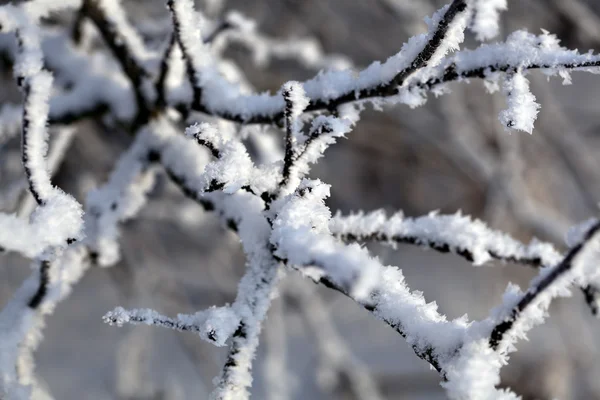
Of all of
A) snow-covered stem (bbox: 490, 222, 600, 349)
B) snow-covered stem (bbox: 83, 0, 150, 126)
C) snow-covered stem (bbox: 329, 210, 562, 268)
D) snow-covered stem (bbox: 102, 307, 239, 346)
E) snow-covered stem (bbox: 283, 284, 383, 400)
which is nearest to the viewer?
snow-covered stem (bbox: 490, 222, 600, 349)

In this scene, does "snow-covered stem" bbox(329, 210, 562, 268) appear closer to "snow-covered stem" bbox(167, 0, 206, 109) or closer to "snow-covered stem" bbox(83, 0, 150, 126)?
"snow-covered stem" bbox(167, 0, 206, 109)

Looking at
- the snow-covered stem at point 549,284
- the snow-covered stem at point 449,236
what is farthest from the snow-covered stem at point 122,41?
the snow-covered stem at point 549,284

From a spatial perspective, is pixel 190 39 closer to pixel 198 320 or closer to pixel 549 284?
pixel 198 320

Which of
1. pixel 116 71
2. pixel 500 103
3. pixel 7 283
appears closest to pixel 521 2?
pixel 500 103

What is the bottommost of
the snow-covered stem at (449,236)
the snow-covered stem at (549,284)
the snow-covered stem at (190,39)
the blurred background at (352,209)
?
the snow-covered stem at (549,284)

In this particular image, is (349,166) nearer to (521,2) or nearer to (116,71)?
(521,2)

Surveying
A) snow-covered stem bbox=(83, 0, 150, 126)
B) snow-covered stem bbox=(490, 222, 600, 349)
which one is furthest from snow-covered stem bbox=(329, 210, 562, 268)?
snow-covered stem bbox=(83, 0, 150, 126)

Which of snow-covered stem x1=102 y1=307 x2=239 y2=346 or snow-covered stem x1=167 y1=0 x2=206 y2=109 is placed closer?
snow-covered stem x1=102 y1=307 x2=239 y2=346

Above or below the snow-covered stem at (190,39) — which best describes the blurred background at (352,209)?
above

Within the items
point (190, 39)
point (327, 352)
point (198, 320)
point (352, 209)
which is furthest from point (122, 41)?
point (352, 209)

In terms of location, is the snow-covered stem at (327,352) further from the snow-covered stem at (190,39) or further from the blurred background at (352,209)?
the snow-covered stem at (190,39)
